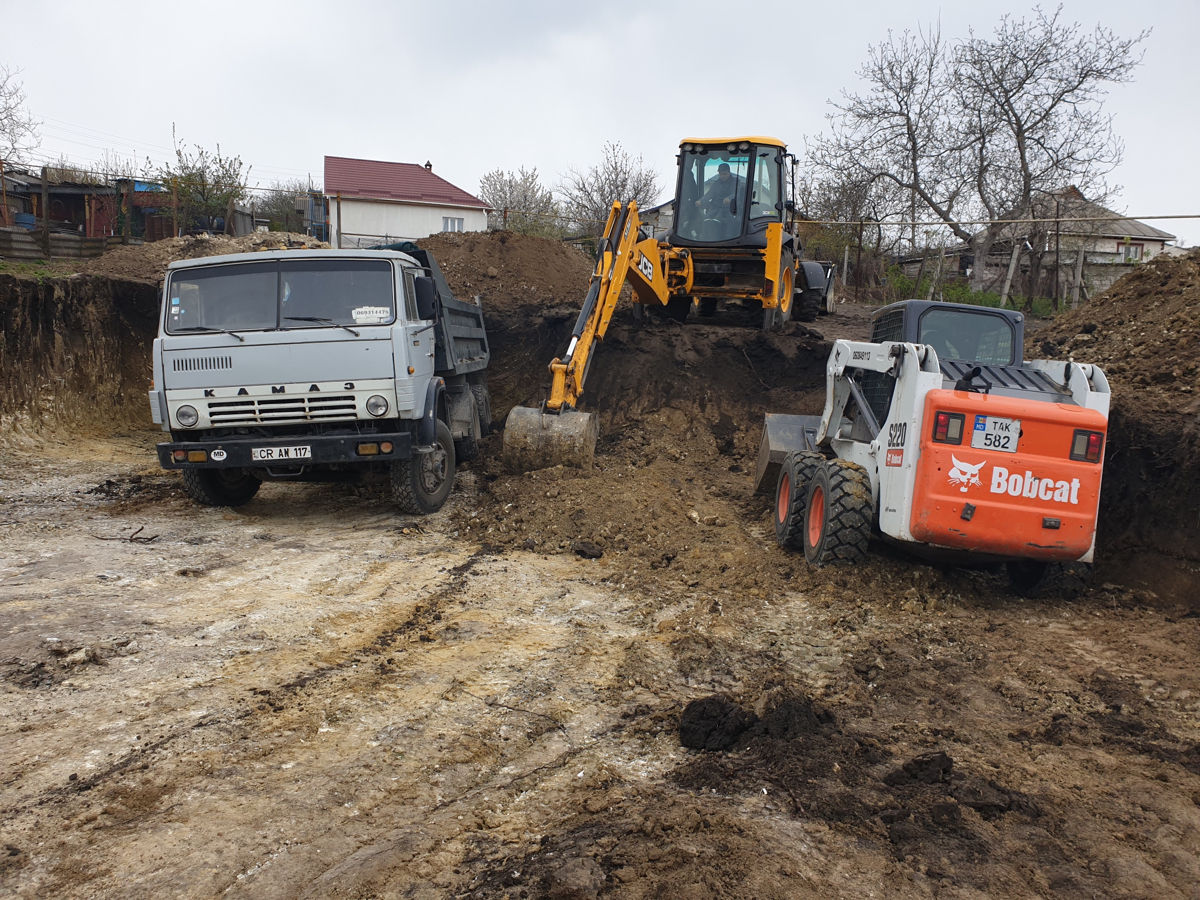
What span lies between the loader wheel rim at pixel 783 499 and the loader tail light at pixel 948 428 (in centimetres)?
193

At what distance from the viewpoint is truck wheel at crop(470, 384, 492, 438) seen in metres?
11.6

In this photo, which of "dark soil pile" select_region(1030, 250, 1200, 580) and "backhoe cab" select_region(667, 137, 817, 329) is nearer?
"dark soil pile" select_region(1030, 250, 1200, 580)

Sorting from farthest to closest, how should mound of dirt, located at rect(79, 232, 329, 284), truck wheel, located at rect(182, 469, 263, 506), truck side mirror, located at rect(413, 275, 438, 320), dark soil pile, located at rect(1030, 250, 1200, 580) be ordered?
mound of dirt, located at rect(79, 232, 329, 284) → truck side mirror, located at rect(413, 275, 438, 320) → truck wheel, located at rect(182, 469, 263, 506) → dark soil pile, located at rect(1030, 250, 1200, 580)

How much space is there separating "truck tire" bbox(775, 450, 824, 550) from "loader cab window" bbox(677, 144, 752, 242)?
5.36 metres

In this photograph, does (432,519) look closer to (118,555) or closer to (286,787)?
(118,555)

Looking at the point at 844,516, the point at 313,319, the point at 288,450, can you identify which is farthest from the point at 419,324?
the point at 844,516

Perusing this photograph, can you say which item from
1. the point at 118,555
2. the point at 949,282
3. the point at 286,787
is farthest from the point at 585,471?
the point at 949,282

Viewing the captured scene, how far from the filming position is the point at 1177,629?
219 inches

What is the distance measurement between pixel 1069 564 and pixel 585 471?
4.53m

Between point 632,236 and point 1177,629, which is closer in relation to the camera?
point 1177,629

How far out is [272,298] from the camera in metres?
8.05

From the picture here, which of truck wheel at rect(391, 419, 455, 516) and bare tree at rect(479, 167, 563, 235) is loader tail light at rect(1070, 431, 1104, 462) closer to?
truck wheel at rect(391, 419, 455, 516)

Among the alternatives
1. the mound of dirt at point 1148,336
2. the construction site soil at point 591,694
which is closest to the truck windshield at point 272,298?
the construction site soil at point 591,694

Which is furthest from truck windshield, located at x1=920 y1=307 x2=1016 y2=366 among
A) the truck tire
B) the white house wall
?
the white house wall
